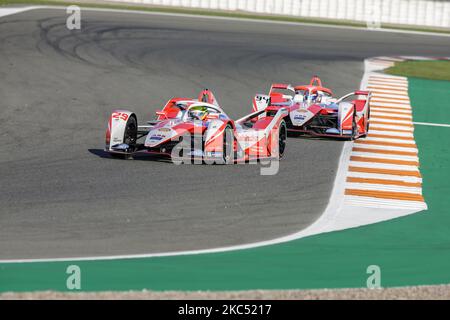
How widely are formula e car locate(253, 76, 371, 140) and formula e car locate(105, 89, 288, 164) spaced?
2.07m

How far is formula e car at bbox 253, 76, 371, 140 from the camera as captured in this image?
68.1 feet

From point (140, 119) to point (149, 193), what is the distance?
7.38m

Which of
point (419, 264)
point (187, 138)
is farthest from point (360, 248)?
point (187, 138)

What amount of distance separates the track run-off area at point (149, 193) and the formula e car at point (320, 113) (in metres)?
0.36

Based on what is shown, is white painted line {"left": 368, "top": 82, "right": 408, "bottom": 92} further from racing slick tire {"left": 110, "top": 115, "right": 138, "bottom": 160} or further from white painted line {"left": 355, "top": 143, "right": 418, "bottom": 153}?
racing slick tire {"left": 110, "top": 115, "right": 138, "bottom": 160}

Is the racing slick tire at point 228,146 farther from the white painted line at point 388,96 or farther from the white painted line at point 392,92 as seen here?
the white painted line at point 392,92

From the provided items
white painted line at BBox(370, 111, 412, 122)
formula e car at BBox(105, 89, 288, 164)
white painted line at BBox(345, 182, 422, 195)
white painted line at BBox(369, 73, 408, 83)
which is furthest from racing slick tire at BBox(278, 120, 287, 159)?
white painted line at BBox(369, 73, 408, 83)

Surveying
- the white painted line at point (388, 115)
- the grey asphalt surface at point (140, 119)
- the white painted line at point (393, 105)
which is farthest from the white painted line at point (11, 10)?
the white painted line at point (388, 115)

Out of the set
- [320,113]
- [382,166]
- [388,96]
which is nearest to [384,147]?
[320,113]

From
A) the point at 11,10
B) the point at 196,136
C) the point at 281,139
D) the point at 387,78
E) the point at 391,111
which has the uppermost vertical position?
the point at 11,10

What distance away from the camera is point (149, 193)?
15.1 metres

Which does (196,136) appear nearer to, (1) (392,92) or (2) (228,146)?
(2) (228,146)

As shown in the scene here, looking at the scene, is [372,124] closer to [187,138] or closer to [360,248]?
[187,138]

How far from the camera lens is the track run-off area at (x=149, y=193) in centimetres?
1156
